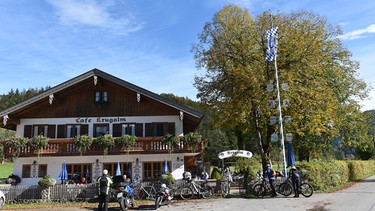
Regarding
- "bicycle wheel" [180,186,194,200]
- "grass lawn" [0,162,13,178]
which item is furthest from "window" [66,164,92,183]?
"grass lawn" [0,162,13,178]

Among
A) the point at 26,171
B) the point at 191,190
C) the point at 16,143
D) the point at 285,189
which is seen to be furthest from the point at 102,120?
the point at 285,189

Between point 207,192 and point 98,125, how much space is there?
1012 centimetres

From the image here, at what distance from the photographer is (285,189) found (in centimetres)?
1645

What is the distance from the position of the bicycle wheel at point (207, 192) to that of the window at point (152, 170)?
16.9 ft

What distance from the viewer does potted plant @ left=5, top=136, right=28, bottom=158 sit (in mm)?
20234

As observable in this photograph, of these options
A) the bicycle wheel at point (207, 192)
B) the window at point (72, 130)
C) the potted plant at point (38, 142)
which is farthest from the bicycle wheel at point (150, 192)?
the window at point (72, 130)

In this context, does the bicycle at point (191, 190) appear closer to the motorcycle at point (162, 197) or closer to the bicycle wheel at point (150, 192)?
the bicycle wheel at point (150, 192)

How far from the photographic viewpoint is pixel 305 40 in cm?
2212

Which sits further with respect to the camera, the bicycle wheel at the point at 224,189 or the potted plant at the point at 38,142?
the potted plant at the point at 38,142

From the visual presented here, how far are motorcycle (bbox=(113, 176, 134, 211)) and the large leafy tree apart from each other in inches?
411

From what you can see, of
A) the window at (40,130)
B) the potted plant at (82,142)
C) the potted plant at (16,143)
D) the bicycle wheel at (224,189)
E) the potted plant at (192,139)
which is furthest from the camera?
the window at (40,130)

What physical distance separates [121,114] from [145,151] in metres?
3.72

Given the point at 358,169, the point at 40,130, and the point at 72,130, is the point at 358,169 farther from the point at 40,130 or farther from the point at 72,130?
the point at 40,130

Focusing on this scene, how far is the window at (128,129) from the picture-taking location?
22797mm
